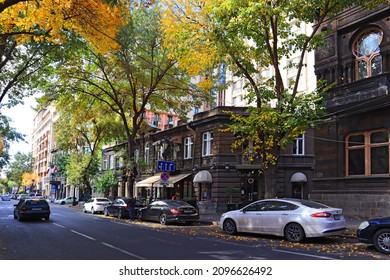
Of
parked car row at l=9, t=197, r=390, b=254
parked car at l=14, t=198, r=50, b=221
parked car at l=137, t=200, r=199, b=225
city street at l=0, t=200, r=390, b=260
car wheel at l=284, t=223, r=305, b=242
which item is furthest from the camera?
parked car at l=14, t=198, r=50, b=221

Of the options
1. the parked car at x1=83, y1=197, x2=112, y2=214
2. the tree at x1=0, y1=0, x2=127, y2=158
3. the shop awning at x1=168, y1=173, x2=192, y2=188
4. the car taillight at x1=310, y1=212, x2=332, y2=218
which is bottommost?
the parked car at x1=83, y1=197, x2=112, y2=214

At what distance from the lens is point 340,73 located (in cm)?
2061

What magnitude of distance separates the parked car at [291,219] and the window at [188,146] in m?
19.8

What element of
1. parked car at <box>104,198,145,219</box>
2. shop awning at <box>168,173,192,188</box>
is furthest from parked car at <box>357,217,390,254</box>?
shop awning at <box>168,173,192,188</box>

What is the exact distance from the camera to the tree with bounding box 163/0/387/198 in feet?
47.5

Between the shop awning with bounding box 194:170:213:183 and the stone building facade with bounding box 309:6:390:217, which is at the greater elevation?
the stone building facade with bounding box 309:6:390:217

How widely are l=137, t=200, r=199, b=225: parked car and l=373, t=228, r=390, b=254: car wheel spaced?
34.3 feet

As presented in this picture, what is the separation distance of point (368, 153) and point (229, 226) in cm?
878

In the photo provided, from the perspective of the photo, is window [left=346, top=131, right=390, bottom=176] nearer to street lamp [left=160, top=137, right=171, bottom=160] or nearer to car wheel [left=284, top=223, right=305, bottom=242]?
car wheel [left=284, top=223, right=305, bottom=242]

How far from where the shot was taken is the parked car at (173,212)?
64.0 ft

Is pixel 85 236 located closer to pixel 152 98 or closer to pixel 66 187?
pixel 152 98

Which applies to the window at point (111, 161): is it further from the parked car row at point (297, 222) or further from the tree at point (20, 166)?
the tree at point (20, 166)

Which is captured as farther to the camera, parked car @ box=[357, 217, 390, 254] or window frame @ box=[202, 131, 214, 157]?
window frame @ box=[202, 131, 214, 157]
